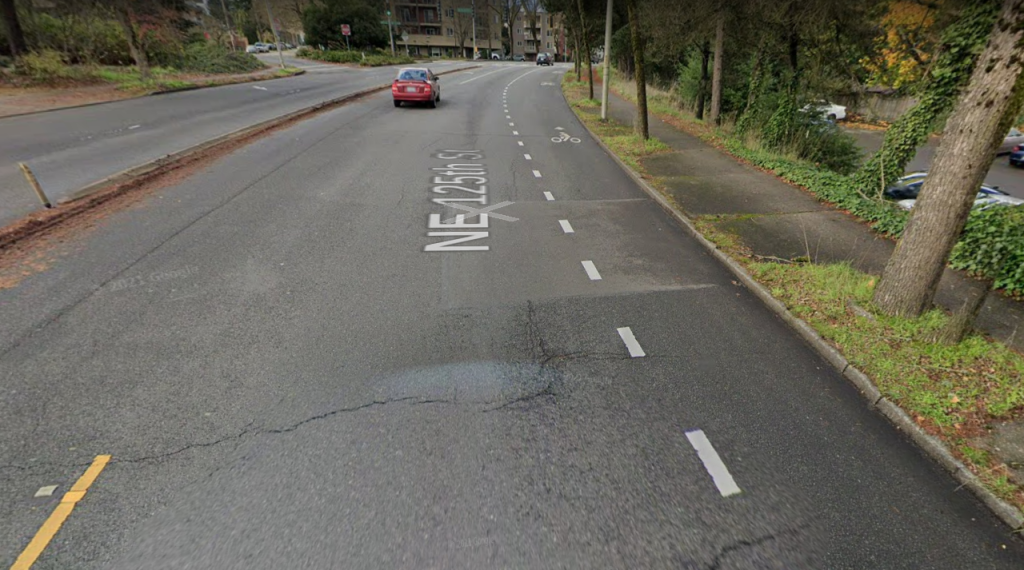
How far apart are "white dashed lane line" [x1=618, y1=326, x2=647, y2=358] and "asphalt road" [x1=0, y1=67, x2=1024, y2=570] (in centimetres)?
3

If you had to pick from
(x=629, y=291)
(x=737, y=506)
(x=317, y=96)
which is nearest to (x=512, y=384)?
(x=737, y=506)

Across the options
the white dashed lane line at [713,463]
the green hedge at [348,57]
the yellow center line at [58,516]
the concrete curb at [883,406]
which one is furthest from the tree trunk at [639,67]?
the green hedge at [348,57]

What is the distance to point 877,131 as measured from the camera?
27.2 meters

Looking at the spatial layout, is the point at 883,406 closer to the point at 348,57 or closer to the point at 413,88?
the point at 413,88

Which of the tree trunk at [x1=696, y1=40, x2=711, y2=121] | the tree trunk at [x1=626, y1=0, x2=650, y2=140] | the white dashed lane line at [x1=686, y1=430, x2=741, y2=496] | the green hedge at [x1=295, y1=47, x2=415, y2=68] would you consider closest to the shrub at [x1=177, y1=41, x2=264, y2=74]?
the green hedge at [x1=295, y1=47, x2=415, y2=68]

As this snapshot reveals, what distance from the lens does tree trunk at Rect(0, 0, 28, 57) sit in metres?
18.8

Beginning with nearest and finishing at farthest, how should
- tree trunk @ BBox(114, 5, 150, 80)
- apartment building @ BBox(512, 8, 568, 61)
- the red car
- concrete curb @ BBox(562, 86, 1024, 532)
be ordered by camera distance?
concrete curb @ BBox(562, 86, 1024, 532) → the red car → tree trunk @ BBox(114, 5, 150, 80) → apartment building @ BBox(512, 8, 568, 61)

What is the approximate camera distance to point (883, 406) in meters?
3.57

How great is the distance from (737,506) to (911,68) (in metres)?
17.9

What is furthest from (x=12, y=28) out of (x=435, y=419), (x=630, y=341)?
(x=630, y=341)

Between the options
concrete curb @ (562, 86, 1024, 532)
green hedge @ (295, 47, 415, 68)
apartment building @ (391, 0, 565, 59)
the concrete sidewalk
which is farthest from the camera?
apartment building @ (391, 0, 565, 59)

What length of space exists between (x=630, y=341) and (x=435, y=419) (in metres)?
2.10

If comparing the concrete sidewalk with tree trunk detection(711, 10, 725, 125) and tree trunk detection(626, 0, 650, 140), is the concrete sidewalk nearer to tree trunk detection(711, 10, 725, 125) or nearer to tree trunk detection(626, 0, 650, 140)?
tree trunk detection(626, 0, 650, 140)

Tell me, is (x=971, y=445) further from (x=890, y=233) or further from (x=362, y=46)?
(x=362, y=46)
